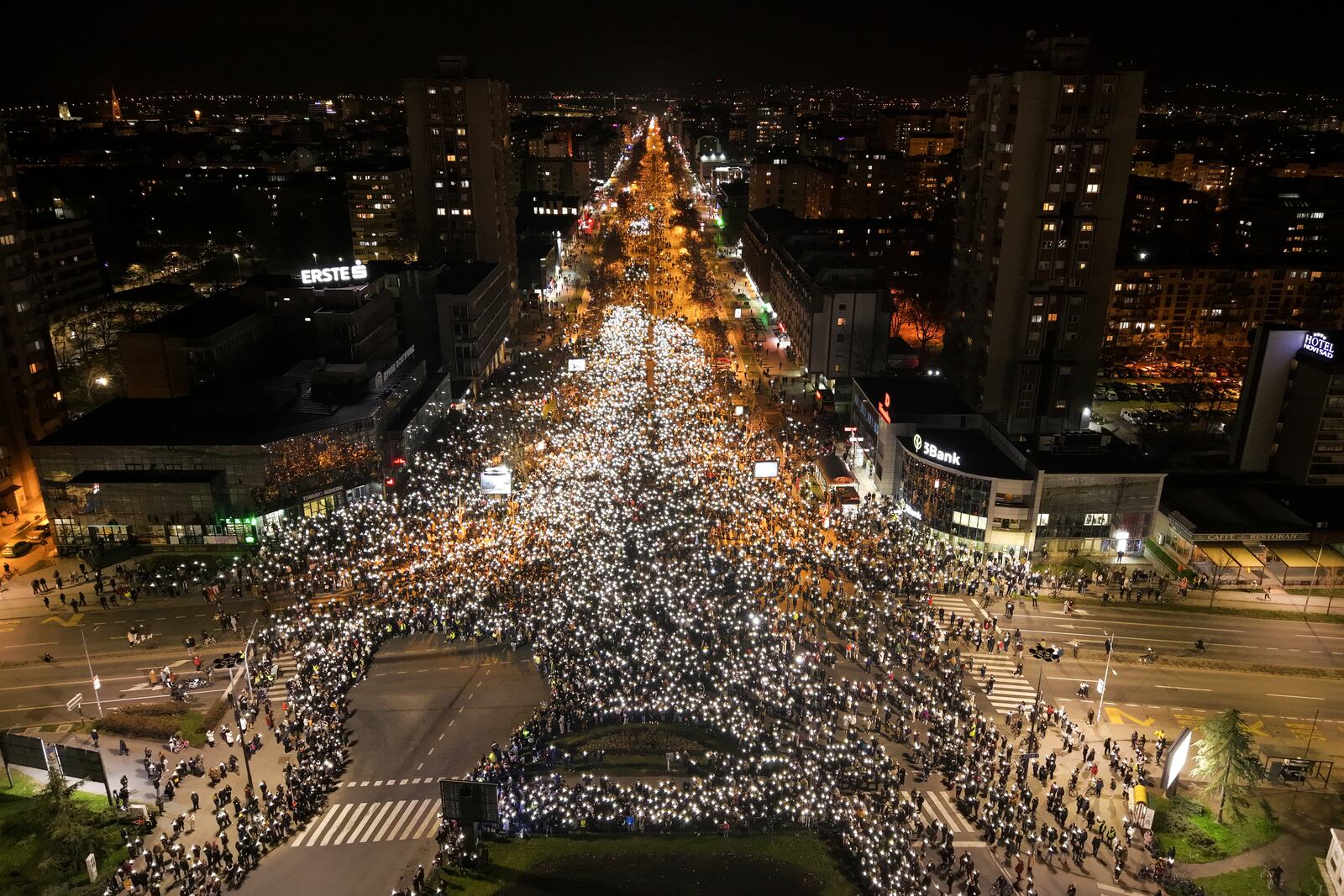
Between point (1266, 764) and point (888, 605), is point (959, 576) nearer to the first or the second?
point (888, 605)

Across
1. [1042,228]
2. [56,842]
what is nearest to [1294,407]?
[1042,228]

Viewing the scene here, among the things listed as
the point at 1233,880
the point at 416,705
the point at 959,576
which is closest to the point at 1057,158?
the point at 959,576

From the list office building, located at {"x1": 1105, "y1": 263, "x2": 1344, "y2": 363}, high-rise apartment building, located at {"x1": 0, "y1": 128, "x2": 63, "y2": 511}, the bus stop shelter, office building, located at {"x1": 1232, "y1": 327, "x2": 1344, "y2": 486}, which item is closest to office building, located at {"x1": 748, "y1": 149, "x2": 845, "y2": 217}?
office building, located at {"x1": 1105, "y1": 263, "x2": 1344, "y2": 363}

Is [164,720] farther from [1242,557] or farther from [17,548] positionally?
[1242,557]

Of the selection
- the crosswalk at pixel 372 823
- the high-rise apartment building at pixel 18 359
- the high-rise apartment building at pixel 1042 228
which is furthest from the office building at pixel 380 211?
the crosswalk at pixel 372 823

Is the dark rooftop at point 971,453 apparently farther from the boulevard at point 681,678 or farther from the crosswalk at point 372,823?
the crosswalk at point 372,823

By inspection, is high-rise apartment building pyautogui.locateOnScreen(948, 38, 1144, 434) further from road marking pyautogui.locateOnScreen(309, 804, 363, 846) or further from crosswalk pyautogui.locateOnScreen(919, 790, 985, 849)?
road marking pyautogui.locateOnScreen(309, 804, 363, 846)

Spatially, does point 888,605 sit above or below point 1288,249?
below
